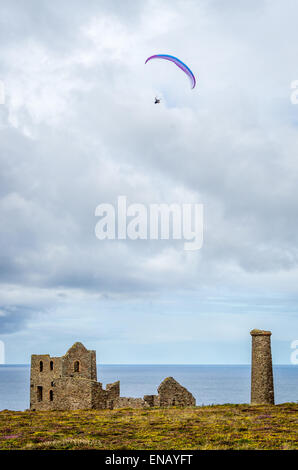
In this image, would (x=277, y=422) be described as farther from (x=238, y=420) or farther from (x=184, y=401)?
(x=184, y=401)

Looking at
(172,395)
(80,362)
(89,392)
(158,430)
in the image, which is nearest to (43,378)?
(80,362)

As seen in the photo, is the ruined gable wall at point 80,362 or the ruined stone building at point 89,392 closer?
the ruined stone building at point 89,392

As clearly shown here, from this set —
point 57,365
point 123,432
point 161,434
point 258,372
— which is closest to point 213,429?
point 161,434

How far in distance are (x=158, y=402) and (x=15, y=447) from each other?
2138 centimetres

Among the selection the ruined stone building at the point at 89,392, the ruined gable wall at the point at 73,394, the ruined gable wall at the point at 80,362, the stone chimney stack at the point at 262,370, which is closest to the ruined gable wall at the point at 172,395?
the ruined stone building at the point at 89,392

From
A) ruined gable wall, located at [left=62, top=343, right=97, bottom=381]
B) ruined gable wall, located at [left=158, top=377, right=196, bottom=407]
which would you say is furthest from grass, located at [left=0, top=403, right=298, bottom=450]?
ruined gable wall, located at [left=62, top=343, right=97, bottom=381]

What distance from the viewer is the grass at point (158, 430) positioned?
62.0 ft

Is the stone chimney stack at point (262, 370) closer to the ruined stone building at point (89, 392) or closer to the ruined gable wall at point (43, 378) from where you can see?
the ruined stone building at point (89, 392)

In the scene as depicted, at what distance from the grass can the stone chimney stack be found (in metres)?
2.57

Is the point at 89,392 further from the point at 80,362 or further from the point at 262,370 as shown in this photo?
the point at 262,370

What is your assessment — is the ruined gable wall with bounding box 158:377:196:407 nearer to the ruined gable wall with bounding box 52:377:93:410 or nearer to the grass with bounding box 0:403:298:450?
the grass with bounding box 0:403:298:450

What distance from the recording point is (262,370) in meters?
36.4

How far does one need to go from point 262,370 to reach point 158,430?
51.5ft

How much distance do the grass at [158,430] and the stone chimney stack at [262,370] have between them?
101 inches
